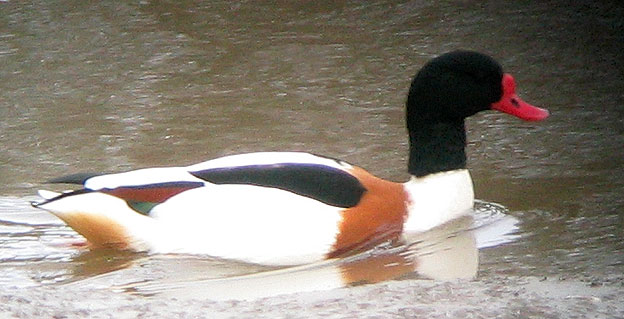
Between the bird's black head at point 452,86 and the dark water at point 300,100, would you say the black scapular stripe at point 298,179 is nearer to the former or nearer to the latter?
the dark water at point 300,100

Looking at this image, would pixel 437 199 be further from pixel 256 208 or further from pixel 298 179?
pixel 256 208

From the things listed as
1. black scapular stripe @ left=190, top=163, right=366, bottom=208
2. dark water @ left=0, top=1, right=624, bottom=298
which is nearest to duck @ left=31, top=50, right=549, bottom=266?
black scapular stripe @ left=190, top=163, right=366, bottom=208

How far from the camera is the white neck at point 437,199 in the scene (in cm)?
665

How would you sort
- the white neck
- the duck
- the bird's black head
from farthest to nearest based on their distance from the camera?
the bird's black head
the white neck
the duck

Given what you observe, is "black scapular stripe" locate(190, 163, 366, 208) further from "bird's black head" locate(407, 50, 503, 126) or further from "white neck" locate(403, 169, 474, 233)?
"bird's black head" locate(407, 50, 503, 126)

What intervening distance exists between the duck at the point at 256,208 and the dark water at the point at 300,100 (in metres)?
Result: 0.15

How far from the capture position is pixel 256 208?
6.24 meters

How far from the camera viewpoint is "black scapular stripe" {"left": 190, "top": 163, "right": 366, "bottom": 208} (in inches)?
249

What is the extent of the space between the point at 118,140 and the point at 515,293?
4.35 metres

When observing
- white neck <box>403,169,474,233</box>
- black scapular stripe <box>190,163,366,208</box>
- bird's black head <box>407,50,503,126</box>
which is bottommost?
white neck <box>403,169,474,233</box>

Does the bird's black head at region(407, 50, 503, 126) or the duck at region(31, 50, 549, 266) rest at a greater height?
the bird's black head at region(407, 50, 503, 126)

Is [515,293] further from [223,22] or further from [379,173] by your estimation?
[223,22]

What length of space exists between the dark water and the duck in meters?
0.15

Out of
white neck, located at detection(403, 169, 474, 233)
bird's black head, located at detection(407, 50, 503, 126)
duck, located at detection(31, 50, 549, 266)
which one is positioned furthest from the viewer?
bird's black head, located at detection(407, 50, 503, 126)
